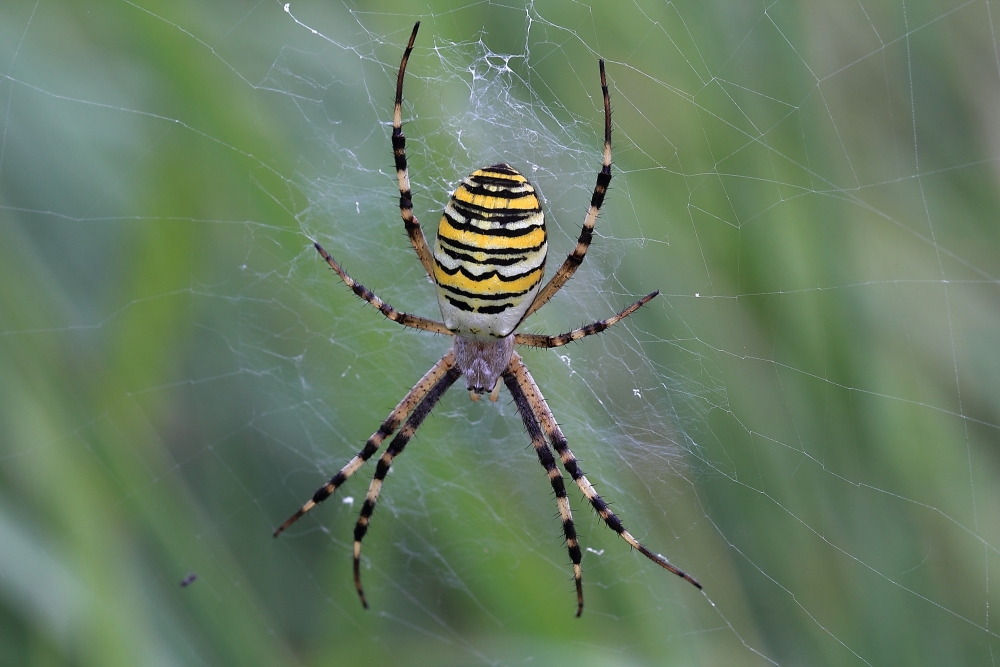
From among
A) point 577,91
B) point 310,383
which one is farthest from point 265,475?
point 577,91

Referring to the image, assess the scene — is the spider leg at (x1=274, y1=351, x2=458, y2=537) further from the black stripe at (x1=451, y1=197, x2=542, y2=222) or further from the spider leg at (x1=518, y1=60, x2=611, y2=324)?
the black stripe at (x1=451, y1=197, x2=542, y2=222)

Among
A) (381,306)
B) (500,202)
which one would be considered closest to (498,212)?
(500,202)

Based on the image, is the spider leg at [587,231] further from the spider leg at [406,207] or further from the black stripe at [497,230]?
the spider leg at [406,207]

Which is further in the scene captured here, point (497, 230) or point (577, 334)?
point (577, 334)

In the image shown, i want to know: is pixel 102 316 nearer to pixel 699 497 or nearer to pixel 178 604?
pixel 178 604

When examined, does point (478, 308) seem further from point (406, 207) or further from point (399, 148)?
point (399, 148)

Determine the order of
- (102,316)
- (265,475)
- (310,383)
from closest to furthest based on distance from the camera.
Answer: (102,316), (265,475), (310,383)
